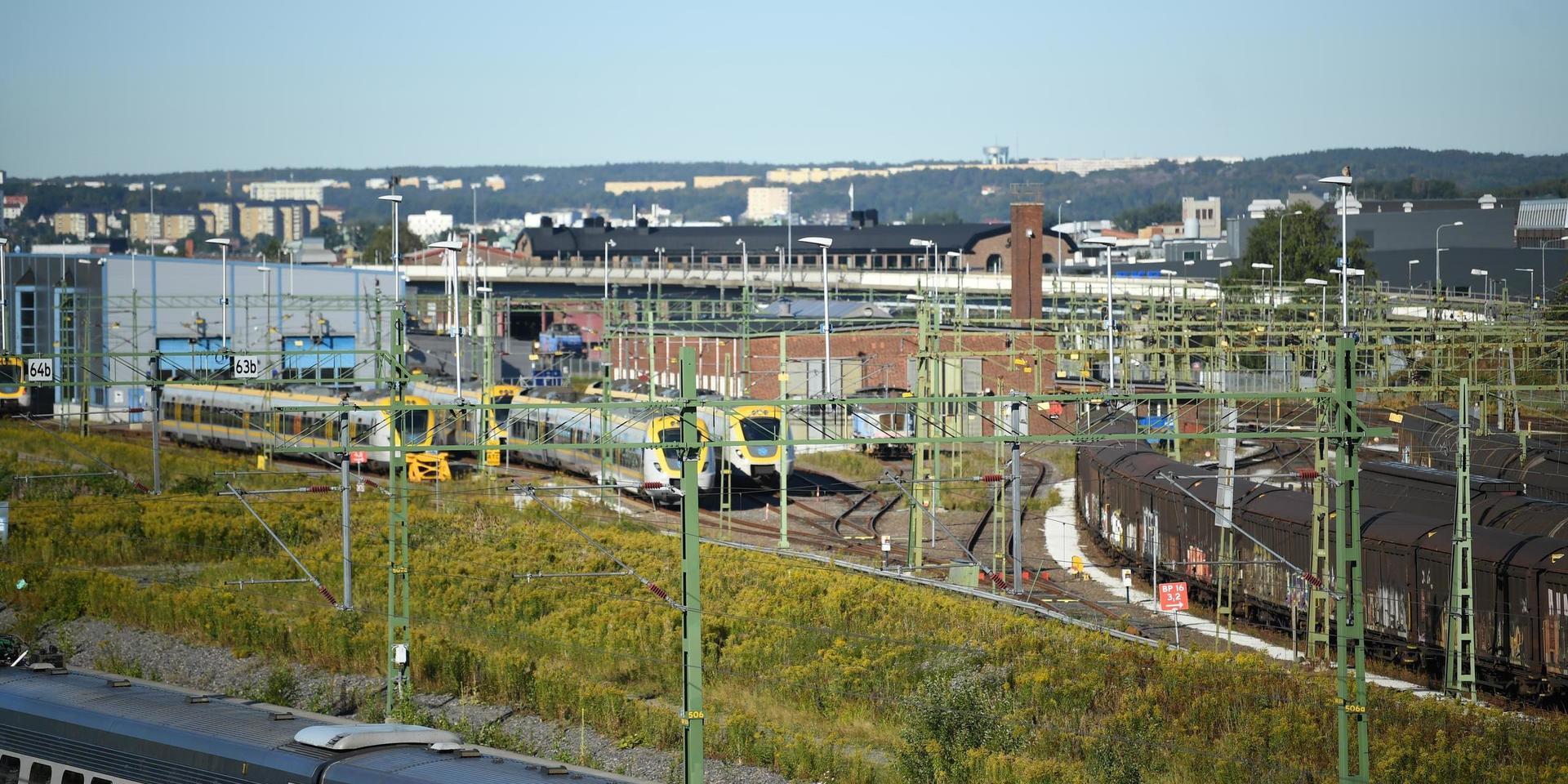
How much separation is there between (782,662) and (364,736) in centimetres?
844

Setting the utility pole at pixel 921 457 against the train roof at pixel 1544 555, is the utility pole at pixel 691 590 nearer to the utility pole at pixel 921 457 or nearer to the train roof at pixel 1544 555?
the utility pole at pixel 921 457

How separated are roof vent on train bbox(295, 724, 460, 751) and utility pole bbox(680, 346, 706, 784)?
6.43 feet

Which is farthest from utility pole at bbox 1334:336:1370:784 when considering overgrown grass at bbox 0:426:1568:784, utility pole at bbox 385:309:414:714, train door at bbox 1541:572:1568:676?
utility pole at bbox 385:309:414:714

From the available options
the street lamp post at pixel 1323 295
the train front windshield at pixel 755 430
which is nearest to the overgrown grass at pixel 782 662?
the train front windshield at pixel 755 430

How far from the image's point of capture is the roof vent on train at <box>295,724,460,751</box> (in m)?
11.5

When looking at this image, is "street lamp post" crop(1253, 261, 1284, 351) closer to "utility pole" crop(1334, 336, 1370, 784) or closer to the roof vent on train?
"utility pole" crop(1334, 336, 1370, 784)

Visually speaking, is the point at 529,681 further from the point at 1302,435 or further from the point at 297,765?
the point at 1302,435

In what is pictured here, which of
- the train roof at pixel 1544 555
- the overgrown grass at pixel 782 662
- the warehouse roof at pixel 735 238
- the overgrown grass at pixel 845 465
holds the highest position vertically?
the warehouse roof at pixel 735 238

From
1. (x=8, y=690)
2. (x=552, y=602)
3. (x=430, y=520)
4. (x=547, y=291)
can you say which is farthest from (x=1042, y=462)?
(x=547, y=291)

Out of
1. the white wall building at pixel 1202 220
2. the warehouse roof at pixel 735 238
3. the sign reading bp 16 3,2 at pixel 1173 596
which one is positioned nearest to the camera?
the sign reading bp 16 3,2 at pixel 1173 596

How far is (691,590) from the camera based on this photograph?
12.2m

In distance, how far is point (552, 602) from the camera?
22.5 metres

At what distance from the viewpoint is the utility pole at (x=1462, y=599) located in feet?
59.2

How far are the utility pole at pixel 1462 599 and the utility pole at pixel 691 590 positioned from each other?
34.5 ft
